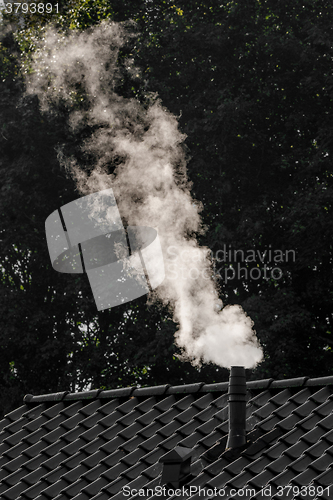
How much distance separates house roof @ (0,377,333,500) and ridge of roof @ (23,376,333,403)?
0.01 m

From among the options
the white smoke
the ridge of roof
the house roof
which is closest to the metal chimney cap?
the house roof

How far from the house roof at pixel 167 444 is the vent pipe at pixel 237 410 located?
91mm

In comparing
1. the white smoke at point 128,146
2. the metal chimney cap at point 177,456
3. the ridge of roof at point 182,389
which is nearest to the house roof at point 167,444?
the ridge of roof at point 182,389

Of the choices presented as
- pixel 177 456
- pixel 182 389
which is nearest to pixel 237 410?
pixel 177 456

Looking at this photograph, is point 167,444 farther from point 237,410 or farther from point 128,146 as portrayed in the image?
point 128,146

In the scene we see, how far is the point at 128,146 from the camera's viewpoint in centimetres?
1566

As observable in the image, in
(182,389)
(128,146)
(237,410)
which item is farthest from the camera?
(128,146)

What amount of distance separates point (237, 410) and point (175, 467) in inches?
28.9

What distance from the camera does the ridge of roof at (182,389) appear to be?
5.98m

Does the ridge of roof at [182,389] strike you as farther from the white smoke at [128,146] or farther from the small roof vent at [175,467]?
the white smoke at [128,146]

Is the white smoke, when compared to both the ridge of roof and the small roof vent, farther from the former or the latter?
the small roof vent

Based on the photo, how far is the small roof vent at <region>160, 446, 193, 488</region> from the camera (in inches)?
197

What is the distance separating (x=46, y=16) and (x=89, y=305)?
7.90m

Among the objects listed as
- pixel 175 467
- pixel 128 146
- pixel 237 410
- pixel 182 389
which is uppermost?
pixel 128 146
